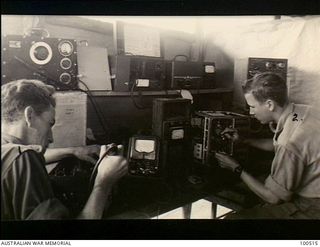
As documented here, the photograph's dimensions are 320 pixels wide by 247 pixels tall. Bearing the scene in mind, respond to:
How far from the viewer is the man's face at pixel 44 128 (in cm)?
158

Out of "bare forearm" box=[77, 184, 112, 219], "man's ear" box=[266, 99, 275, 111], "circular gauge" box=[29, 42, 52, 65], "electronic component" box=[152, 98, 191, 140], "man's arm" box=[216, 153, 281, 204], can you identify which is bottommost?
"bare forearm" box=[77, 184, 112, 219]

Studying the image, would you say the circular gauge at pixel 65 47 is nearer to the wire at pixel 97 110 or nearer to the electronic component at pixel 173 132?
the wire at pixel 97 110

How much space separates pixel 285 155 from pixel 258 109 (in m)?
0.21

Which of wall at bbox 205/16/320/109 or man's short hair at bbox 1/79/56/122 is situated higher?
wall at bbox 205/16/320/109

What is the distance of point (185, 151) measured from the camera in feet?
5.55

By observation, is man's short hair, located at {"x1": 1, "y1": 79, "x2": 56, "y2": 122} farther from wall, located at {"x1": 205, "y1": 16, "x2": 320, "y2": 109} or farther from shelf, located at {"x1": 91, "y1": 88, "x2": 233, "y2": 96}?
wall, located at {"x1": 205, "y1": 16, "x2": 320, "y2": 109}

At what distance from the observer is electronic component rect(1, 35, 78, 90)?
1565 mm

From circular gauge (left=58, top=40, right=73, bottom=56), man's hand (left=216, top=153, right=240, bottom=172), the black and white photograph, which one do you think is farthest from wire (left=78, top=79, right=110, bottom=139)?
man's hand (left=216, top=153, right=240, bottom=172)

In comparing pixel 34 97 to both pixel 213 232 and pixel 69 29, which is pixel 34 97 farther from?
pixel 213 232

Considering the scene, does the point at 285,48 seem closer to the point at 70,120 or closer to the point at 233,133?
the point at 233,133

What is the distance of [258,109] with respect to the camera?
1.69 metres

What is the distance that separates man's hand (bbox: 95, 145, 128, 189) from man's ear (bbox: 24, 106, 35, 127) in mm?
290

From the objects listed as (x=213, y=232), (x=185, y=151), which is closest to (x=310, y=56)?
(x=185, y=151)

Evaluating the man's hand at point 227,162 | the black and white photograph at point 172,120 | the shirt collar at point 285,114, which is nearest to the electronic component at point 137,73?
the black and white photograph at point 172,120
